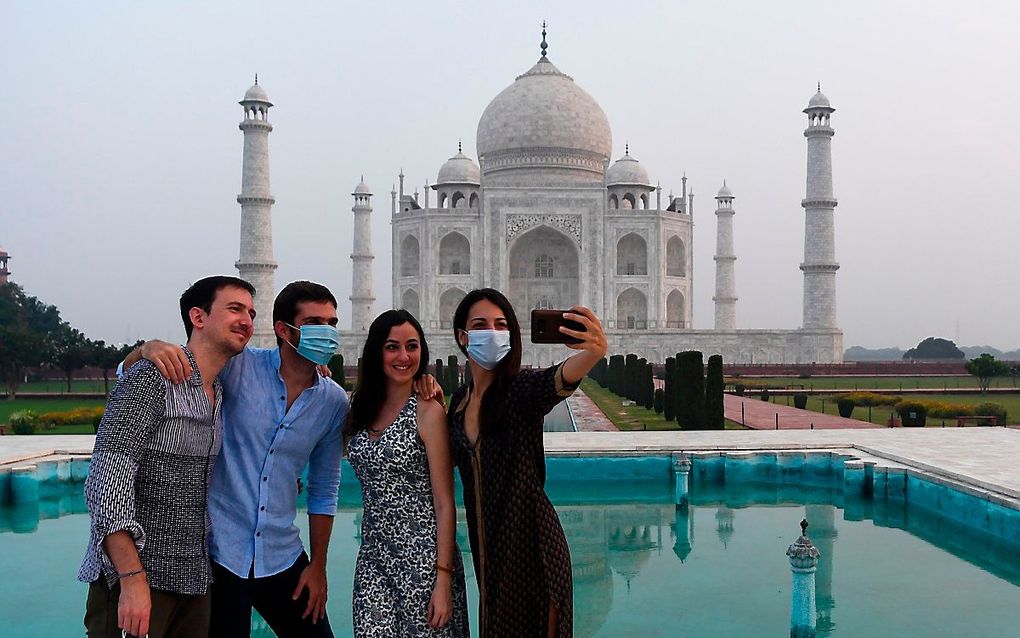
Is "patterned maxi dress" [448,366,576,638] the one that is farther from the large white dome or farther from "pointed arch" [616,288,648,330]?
the large white dome

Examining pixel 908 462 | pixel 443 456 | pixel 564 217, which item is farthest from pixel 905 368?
pixel 443 456

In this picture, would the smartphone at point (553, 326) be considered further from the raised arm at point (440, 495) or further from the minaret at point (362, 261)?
the minaret at point (362, 261)

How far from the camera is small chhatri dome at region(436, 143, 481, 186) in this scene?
101 ft

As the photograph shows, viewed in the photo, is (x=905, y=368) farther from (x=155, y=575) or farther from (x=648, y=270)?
(x=155, y=575)

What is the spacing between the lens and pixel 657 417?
1195 cm

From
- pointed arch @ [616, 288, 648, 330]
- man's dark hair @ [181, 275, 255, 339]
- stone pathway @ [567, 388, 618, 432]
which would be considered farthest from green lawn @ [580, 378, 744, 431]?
pointed arch @ [616, 288, 648, 330]

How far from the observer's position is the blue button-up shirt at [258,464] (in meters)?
2.01

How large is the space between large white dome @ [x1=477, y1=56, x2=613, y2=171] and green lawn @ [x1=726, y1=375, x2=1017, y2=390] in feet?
38.5

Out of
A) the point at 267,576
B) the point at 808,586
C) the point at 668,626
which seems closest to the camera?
the point at 267,576

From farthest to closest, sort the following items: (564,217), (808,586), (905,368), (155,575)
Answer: (564,217)
(905,368)
(808,586)
(155,575)

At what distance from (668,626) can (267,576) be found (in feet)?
7.66

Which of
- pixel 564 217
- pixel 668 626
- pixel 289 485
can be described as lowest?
pixel 668 626

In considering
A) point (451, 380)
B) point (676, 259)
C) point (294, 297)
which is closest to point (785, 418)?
point (451, 380)

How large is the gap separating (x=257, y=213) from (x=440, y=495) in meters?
23.9
